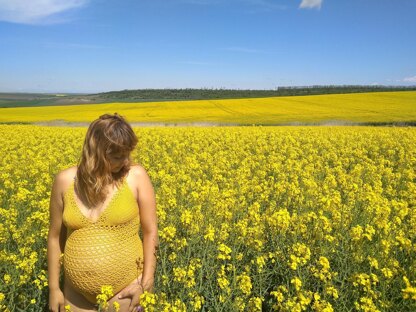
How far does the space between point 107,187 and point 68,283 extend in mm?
769

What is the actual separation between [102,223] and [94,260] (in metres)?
0.25

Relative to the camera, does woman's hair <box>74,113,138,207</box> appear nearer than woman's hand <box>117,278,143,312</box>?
Yes

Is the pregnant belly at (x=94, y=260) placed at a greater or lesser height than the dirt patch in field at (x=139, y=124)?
greater

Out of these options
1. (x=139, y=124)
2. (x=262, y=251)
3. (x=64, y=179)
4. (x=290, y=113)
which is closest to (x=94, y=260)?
(x=64, y=179)

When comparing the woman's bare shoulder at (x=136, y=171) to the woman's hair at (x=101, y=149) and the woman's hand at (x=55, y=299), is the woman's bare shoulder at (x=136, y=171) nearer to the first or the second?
the woman's hair at (x=101, y=149)

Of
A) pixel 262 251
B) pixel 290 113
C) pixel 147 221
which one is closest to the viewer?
pixel 147 221

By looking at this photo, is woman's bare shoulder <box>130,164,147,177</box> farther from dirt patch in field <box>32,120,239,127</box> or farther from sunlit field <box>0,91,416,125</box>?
sunlit field <box>0,91,416,125</box>

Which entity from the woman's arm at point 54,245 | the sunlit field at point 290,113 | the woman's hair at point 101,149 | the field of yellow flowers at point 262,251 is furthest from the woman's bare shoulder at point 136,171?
the sunlit field at point 290,113

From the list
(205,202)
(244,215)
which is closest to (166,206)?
(205,202)

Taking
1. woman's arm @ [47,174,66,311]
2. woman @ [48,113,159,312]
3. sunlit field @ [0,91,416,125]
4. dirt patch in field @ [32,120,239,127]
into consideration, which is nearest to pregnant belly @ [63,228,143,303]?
woman @ [48,113,159,312]

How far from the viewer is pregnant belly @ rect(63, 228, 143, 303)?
2635 mm

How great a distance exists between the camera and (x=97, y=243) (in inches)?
104

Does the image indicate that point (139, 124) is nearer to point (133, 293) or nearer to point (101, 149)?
point (133, 293)

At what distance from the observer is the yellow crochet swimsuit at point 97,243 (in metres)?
2.62
